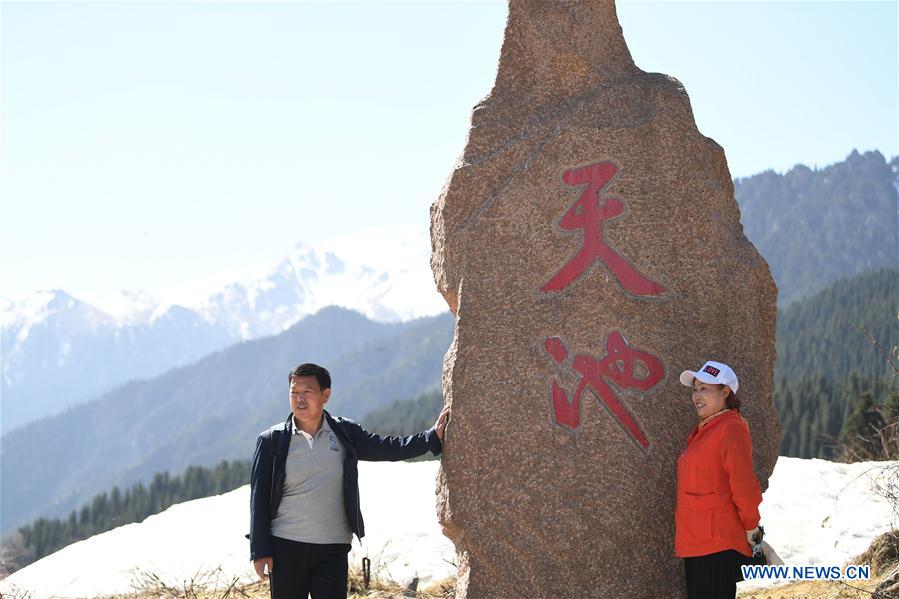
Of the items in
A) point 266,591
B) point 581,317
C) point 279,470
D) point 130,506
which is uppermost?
point 581,317

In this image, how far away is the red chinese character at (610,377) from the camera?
249 inches

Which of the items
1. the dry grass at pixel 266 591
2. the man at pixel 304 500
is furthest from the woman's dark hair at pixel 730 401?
the dry grass at pixel 266 591

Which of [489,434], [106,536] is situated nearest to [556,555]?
[489,434]

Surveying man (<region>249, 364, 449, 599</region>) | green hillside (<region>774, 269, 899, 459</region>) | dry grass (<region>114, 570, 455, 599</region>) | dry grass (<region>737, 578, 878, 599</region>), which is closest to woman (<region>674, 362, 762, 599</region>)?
man (<region>249, 364, 449, 599</region>)

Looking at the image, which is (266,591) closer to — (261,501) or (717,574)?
(261,501)

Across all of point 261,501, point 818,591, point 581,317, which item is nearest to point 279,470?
point 261,501

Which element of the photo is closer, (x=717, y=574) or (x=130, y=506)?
(x=717, y=574)

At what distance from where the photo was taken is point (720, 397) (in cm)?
549

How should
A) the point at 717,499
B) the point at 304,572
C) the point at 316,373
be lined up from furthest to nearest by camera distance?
the point at 316,373
the point at 304,572
the point at 717,499

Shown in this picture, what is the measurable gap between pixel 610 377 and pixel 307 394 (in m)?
2.23

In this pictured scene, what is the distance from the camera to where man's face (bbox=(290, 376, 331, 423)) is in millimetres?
5680

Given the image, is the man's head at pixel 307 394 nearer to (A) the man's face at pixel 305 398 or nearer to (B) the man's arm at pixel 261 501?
(A) the man's face at pixel 305 398

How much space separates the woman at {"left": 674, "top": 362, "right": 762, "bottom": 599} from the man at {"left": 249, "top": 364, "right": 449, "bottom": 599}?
211cm

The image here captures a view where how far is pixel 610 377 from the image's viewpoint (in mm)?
6422
